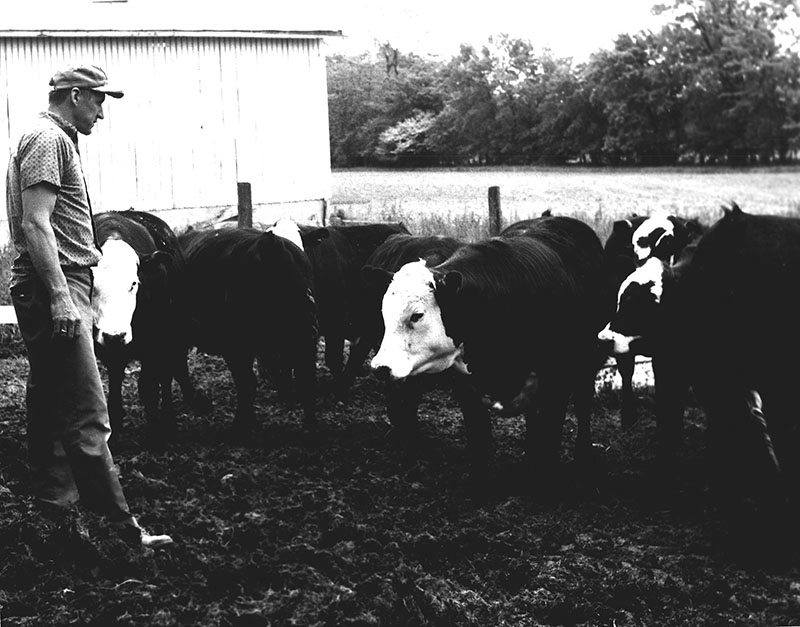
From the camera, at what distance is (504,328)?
7.63 m

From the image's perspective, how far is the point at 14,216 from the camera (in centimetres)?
581

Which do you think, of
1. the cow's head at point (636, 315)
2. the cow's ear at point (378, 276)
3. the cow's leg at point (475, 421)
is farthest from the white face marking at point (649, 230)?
the cow's ear at point (378, 276)

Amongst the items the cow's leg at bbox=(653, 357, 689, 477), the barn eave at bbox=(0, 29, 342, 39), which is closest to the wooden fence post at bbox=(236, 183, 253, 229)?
the barn eave at bbox=(0, 29, 342, 39)

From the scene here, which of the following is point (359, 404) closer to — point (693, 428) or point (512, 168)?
point (693, 428)

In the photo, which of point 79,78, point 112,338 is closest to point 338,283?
point 112,338

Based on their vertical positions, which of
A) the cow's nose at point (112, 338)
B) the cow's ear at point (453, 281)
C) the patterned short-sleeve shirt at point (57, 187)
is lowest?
the cow's nose at point (112, 338)

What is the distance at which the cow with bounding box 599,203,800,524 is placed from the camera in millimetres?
6594

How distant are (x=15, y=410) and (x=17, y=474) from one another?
7.83 feet

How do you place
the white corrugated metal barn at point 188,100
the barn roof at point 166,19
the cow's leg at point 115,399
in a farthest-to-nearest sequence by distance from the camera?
the white corrugated metal barn at point 188,100 < the barn roof at point 166,19 < the cow's leg at point 115,399

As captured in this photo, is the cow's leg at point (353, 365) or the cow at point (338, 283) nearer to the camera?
the cow's leg at point (353, 365)

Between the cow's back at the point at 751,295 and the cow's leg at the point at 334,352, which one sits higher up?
the cow's back at the point at 751,295

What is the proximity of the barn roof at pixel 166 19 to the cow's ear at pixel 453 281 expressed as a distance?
43.4ft

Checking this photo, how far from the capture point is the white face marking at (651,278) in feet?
27.1

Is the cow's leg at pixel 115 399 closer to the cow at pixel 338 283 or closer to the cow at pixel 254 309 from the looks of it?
the cow at pixel 254 309
